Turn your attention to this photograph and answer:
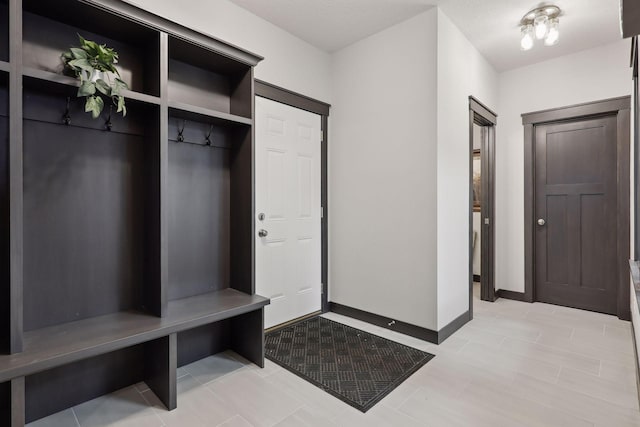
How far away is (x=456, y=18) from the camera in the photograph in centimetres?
288

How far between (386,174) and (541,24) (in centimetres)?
172

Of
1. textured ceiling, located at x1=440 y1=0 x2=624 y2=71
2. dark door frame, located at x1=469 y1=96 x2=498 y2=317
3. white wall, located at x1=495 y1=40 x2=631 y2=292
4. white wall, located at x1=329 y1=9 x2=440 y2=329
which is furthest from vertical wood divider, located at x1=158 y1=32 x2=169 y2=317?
white wall, located at x1=495 y1=40 x2=631 y2=292

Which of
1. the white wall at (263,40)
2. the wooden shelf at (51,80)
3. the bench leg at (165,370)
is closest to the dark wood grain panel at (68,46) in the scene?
the wooden shelf at (51,80)

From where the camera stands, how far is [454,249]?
305 cm

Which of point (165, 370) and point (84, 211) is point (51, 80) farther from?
point (165, 370)

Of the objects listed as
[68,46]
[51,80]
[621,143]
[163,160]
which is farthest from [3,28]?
[621,143]

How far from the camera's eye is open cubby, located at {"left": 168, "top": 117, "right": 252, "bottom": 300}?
233cm

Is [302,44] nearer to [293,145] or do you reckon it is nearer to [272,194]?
[293,145]

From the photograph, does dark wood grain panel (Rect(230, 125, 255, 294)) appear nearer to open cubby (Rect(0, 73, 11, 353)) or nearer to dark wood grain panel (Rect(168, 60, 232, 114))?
dark wood grain panel (Rect(168, 60, 232, 114))

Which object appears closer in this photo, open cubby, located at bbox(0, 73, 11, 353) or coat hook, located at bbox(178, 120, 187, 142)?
open cubby, located at bbox(0, 73, 11, 353)

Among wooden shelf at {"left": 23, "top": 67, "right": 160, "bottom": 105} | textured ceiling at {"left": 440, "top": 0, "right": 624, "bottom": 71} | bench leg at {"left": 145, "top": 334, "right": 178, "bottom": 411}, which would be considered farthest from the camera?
textured ceiling at {"left": 440, "top": 0, "right": 624, "bottom": 71}

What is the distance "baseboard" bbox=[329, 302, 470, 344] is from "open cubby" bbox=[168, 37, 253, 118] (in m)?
2.12

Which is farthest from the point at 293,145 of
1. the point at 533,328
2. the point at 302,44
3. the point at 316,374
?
the point at 533,328

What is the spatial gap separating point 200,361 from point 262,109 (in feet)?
6.77
